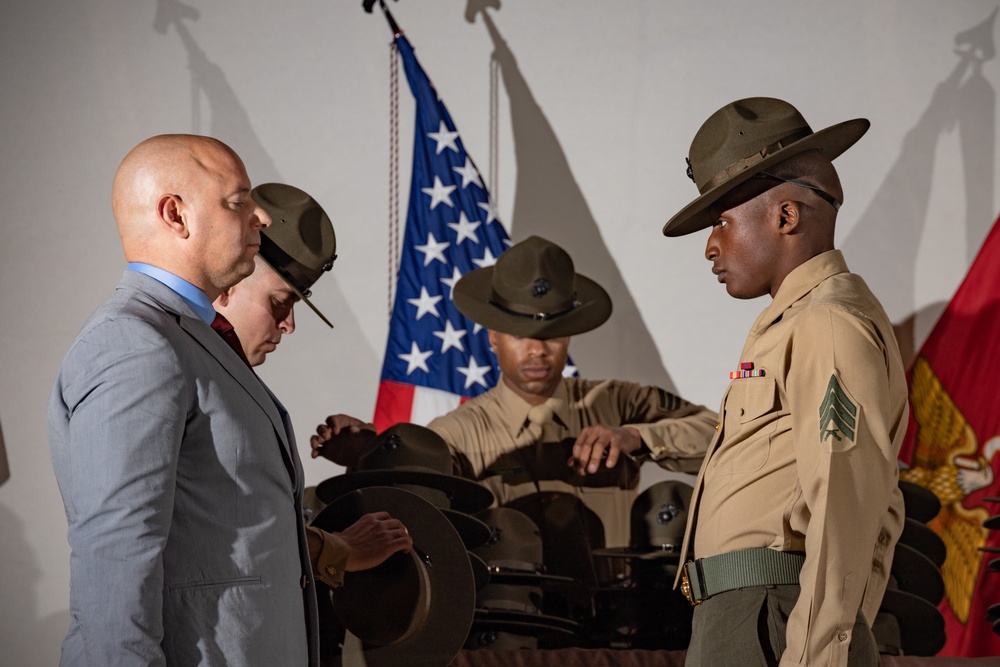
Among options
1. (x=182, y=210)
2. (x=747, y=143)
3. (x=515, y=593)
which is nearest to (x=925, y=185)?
(x=515, y=593)

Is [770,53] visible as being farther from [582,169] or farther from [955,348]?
[955,348]

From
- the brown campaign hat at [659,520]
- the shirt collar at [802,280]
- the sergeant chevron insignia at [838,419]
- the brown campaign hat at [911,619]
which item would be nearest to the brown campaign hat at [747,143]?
the shirt collar at [802,280]

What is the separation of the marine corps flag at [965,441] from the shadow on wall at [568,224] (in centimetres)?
118

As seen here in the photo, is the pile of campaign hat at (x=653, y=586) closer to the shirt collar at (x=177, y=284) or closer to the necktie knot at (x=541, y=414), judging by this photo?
the necktie knot at (x=541, y=414)

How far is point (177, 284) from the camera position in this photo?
1561 millimetres

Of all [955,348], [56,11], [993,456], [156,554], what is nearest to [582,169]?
[955,348]

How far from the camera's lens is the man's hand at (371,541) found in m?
2.11

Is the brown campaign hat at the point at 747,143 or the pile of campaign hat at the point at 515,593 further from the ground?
the brown campaign hat at the point at 747,143

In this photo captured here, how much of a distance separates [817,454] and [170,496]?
0.98 meters

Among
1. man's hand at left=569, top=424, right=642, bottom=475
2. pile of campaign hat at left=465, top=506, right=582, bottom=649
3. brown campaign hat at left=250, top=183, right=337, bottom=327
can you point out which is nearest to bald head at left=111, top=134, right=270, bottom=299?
brown campaign hat at left=250, top=183, right=337, bottom=327

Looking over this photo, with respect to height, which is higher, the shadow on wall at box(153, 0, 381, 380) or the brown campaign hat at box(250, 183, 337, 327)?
the shadow on wall at box(153, 0, 381, 380)

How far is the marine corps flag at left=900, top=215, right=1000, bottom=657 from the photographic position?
172 inches

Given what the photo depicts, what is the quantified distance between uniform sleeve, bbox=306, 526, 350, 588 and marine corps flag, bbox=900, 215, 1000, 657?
316 cm

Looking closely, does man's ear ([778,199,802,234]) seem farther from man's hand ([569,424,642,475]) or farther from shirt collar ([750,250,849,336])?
man's hand ([569,424,642,475])
